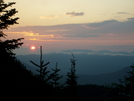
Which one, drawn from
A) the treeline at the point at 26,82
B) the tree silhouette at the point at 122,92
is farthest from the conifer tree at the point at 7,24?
the tree silhouette at the point at 122,92

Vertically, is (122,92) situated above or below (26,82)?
below

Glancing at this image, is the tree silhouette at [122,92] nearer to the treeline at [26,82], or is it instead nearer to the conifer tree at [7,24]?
the treeline at [26,82]

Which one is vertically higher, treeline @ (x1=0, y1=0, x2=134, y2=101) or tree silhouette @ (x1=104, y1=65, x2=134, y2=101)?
treeline @ (x1=0, y1=0, x2=134, y2=101)

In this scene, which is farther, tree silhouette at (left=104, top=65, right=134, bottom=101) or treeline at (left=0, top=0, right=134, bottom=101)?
tree silhouette at (left=104, top=65, right=134, bottom=101)

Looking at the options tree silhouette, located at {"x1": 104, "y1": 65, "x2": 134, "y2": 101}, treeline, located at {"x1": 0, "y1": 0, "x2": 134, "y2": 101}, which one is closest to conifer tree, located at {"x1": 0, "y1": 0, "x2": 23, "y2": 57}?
treeline, located at {"x1": 0, "y1": 0, "x2": 134, "y2": 101}

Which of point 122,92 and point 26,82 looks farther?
point 122,92

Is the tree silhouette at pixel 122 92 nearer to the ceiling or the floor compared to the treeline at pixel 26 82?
nearer to the floor

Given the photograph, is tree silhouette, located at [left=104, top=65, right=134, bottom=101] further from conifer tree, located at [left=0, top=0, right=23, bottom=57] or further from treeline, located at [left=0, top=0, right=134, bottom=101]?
conifer tree, located at [left=0, top=0, right=23, bottom=57]

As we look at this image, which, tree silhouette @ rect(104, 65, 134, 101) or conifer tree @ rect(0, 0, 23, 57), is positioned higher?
conifer tree @ rect(0, 0, 23, 57)

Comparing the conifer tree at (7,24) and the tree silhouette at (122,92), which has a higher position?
the conifer tree at (7,24)

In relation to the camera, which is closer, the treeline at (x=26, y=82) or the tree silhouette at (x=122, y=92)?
the treeline at (x=26, y=82)

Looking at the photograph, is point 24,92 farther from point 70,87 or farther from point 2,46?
point 70,87

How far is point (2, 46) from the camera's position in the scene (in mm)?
17219

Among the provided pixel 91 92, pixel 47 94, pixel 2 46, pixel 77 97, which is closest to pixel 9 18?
pixel 2 46
